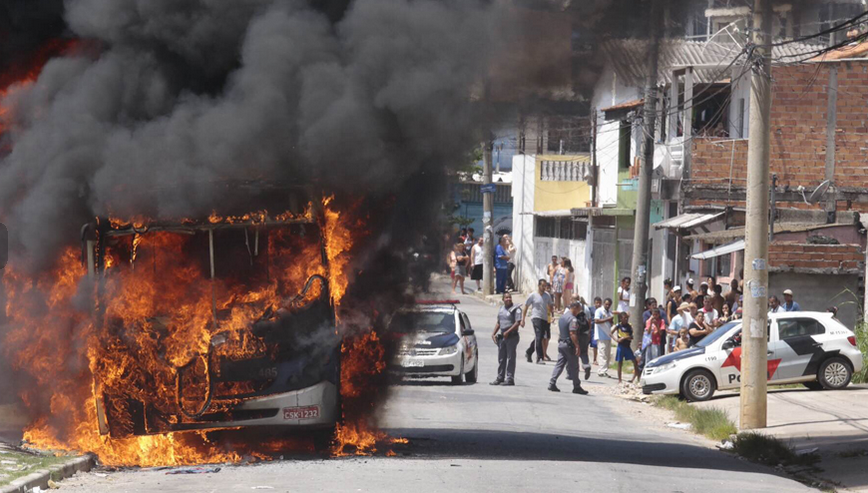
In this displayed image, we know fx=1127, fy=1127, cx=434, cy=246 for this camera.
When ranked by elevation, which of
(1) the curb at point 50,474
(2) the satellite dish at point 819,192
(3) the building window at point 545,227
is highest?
(2) the satellite dish at point 819,192

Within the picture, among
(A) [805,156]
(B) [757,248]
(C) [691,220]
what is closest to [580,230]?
(C) [691,220]

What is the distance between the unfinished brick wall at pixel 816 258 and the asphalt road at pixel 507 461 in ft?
14.8

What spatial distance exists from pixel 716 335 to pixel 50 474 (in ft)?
39.0

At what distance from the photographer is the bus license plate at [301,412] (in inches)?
415

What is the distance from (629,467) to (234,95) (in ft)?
17.8

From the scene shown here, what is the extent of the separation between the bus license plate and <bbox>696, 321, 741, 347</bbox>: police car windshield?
9.29 m

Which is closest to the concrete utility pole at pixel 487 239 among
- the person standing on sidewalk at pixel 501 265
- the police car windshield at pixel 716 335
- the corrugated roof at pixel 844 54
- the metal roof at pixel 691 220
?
the person standing on sidewalk at pixel 501 265

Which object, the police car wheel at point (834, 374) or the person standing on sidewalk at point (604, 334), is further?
the person standing on sidewalk at point (604, 334)

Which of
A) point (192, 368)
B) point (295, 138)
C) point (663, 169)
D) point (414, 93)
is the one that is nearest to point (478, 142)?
point (414, 93)

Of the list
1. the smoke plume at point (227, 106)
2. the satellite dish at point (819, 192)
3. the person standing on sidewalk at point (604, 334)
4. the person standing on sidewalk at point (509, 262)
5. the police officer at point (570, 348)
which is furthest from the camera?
the person standing on sidewalk at point (509, 262)

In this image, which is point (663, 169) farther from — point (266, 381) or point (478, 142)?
point (266, 381)

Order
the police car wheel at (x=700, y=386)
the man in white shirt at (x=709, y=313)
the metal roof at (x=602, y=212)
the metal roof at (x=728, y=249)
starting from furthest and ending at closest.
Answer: the metal roof at (x=602, y=212) < the metal roof at (x=728, y=249) < the man in white shirt at (x=709, y=313) < the police car wheel at (x=700, y=386)

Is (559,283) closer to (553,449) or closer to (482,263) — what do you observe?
(482,263)

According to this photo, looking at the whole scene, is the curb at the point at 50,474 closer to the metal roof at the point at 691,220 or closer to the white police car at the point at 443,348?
the white police car at the point at 443,348
